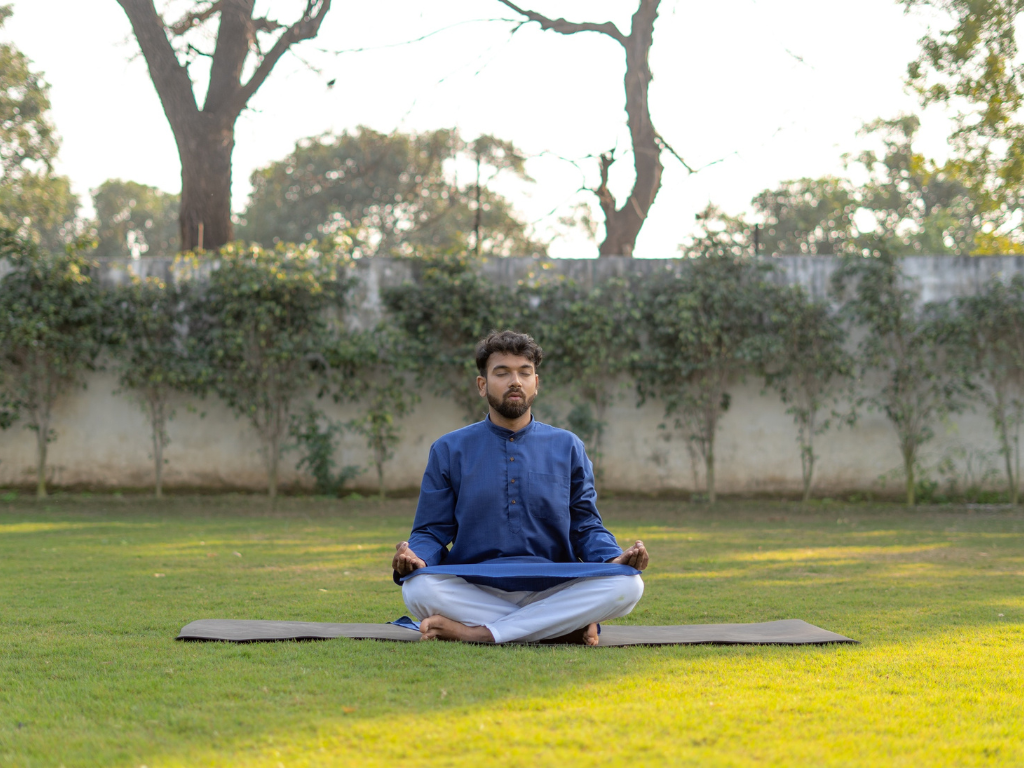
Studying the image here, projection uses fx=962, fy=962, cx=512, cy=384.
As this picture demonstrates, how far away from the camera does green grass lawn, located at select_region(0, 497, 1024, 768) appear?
2.40 meters

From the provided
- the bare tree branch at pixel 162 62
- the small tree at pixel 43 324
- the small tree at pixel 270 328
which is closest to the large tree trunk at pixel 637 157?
the small tree at pixel 270 328

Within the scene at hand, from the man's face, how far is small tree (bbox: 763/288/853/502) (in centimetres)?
669

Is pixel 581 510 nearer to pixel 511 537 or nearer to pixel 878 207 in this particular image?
pixel 511 537

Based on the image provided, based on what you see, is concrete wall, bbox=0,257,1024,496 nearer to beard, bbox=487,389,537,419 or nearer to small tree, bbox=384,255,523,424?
small tree, bbox=384,255,523,424

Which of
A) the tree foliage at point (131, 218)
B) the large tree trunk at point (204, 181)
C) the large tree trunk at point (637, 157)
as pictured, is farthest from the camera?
the tree foliage at point (131, 218)

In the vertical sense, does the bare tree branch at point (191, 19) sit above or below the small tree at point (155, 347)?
above

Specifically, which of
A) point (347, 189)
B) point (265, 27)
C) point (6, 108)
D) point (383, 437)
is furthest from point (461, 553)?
point (347, 189)

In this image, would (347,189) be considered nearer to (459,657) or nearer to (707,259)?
(707,259)

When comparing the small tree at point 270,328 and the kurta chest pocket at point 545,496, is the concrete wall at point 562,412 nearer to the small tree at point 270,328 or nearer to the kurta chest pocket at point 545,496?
the small tree at point 270,328

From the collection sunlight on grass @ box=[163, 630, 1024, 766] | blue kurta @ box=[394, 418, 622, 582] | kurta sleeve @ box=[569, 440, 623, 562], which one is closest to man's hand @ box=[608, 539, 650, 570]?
blue kurta @ box=[394, 418, 622, 582]

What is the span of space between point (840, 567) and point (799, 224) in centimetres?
2549

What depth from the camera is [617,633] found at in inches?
156

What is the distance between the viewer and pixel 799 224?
98.5ft

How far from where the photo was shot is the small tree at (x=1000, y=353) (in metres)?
10.1
